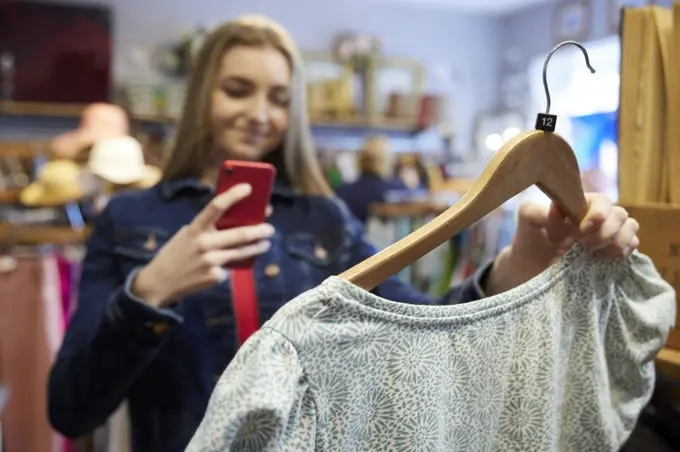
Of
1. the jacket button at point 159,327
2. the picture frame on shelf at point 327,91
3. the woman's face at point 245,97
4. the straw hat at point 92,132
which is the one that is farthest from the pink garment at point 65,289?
the picture frame on shelf at point 327,91

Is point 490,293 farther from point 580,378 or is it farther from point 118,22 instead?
point 118,22

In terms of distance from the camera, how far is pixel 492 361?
57cm

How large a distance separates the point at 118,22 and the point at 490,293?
3434mm

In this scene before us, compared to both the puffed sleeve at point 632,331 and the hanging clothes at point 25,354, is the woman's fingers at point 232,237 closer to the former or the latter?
the puffed sleeve at point 632,331

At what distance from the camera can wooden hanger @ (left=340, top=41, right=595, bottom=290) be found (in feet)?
1.64

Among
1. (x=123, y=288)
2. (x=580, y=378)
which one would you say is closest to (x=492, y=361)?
(x=580, y=378)

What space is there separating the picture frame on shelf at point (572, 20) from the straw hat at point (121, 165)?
2.95 meters

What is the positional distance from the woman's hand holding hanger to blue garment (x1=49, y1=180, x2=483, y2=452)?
0.15ft

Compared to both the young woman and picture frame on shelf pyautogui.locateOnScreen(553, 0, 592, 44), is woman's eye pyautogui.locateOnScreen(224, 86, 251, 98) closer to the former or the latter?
the young woman

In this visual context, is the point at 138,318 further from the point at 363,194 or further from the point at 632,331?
the point at 363,194

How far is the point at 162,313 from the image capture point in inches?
28.4

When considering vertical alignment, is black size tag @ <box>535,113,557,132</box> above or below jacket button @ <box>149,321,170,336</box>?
above

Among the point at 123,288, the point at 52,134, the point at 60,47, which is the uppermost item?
the point at 60,47

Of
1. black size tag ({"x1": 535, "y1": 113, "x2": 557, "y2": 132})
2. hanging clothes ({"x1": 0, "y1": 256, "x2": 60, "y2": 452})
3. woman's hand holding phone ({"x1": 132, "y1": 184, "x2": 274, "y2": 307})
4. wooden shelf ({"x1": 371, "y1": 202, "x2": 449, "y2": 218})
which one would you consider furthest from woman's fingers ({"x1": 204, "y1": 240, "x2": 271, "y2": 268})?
wooden shelf ({"x1": 371, "y1": 202, "x2": 449, "y2": 218})
